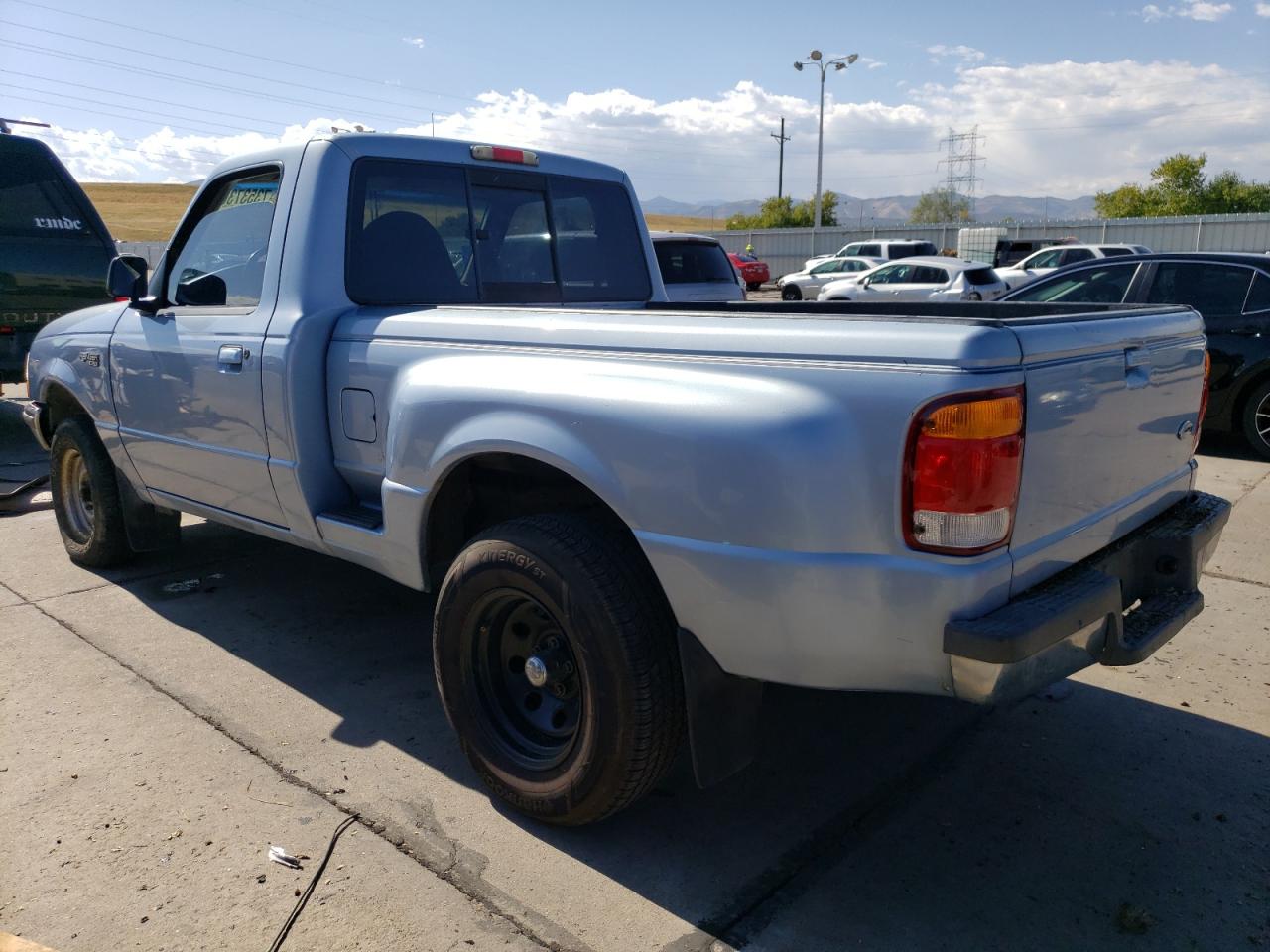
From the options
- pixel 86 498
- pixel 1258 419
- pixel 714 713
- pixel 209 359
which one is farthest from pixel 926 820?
pixel 1258 419

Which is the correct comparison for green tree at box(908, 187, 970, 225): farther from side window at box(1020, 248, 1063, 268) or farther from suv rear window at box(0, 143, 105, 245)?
suv rear window at box(0, 143, 105, 245)

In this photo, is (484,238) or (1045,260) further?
(1045,260)

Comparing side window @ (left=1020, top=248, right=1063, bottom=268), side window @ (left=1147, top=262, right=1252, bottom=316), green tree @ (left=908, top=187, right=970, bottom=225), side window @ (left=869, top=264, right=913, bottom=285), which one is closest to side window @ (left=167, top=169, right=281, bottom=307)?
side window @ (left=1147, top=262, right=1252, bottom=316)

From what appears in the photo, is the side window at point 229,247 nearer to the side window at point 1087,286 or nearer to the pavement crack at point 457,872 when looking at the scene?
the pavement crack at point 457,872

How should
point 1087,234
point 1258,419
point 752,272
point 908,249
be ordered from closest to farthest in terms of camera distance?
point 1258,419 < point 908,249 < point 752,272 < point 1087,234

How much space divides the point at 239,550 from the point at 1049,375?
15.4 feet

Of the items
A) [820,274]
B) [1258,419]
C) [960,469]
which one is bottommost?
[1258,419]

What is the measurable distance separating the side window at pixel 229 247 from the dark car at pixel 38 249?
541 cm

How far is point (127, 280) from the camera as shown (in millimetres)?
Result: 4363

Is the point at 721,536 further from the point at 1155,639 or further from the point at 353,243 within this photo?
the point at 353,243

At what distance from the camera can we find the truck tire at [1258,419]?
7.96 meters

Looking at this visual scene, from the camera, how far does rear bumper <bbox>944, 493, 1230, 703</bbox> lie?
2.13 meters

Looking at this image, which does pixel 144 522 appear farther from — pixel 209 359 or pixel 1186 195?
pixel 1186 195

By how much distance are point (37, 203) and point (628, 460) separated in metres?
8.67
